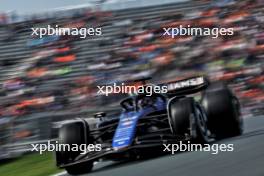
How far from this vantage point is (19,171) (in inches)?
383

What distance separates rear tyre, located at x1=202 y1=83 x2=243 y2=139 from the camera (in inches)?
339

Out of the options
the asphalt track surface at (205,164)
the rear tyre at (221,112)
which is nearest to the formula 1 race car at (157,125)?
the rear tyre at (221,112)

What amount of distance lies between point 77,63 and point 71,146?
6738 mm

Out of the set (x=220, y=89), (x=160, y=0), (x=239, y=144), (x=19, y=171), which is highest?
(x=160, y=0)

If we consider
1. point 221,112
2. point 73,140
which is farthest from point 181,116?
point 73,140

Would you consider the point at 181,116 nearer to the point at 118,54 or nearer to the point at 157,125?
the point at 157,125

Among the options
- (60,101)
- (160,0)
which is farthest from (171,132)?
(160,0)

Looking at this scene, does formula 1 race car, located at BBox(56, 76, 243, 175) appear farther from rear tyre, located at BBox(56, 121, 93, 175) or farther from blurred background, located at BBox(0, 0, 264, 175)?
blurred background, located at BBox(0, 0, 264, 175)

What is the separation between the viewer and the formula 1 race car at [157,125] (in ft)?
25.7

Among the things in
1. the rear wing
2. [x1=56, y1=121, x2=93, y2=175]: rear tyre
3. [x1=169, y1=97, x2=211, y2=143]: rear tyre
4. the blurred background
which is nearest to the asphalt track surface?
[x1=56, y1=121, x2=93, y2=175]: rear tyre

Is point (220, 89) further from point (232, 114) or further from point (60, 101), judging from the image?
point (60, 101)

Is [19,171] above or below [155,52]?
below

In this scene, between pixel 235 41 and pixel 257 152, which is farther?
pixel 235 41

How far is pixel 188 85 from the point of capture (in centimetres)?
888
